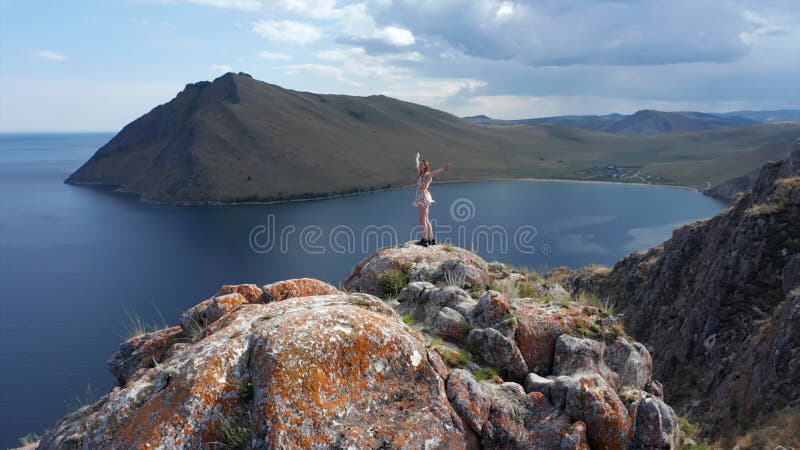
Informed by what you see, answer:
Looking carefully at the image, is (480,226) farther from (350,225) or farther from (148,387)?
(148,387)

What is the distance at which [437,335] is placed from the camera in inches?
Result: 395

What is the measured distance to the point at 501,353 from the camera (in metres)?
9.38

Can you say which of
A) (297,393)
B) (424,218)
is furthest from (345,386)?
(424,218)

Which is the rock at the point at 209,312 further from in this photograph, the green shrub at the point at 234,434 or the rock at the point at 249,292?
the green shrub at the point at 234,434

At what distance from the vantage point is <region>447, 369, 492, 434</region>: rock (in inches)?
301

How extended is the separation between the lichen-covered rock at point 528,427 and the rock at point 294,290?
4771 mm

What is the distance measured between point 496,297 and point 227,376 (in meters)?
5.65

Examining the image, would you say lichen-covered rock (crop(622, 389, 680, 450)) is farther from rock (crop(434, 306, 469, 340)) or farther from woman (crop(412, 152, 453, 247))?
woman (crop(412, 152, 453, 247))

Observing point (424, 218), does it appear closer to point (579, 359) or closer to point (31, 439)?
point (579, 359)

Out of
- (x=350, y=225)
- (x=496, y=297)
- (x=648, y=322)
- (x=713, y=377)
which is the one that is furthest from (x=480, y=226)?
(x=496, y=297)

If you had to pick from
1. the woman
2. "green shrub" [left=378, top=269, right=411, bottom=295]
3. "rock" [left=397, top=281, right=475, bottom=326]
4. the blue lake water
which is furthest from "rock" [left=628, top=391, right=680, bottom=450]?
the blue lake water

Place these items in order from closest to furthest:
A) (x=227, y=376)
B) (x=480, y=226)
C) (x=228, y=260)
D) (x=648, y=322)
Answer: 1. (x=227, y=376)
2. (x=648, y=322)
3. (x=228, y=260)
4. (x=480, y=226)

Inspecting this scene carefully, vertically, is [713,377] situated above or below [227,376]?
below

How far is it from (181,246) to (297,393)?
119746mm
